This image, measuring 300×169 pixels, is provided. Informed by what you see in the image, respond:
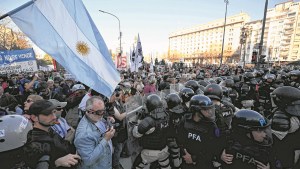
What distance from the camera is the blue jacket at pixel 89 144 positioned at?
2.27 meters

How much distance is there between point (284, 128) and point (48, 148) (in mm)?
2836

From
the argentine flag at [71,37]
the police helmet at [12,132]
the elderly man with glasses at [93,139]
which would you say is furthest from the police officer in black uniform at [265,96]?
the police helmet at [12,132]

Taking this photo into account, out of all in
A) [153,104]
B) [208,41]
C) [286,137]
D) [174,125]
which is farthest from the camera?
[208,41]

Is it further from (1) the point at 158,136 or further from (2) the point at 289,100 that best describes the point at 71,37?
(2) the point at 289,100

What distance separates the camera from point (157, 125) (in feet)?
10.5

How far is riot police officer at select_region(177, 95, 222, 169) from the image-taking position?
9.33ft

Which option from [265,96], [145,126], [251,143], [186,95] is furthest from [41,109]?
[265,96]

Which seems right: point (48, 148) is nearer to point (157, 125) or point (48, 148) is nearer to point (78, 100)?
point (157, 125)

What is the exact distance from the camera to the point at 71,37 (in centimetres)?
261

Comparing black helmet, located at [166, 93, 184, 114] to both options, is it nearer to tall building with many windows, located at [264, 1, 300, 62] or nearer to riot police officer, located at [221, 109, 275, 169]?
riot police officer, located at [221, 109, 275, 169]

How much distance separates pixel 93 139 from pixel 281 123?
244 cm

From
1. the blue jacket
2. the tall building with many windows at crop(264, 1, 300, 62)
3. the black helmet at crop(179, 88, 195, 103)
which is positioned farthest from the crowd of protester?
the tall building with many windows at crop(264, 1, 300, 62)

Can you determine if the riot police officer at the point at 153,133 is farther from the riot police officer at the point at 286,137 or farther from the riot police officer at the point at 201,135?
the riot police officer at the point at 286,137

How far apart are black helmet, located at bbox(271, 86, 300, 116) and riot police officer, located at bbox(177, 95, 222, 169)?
3.48 ft
